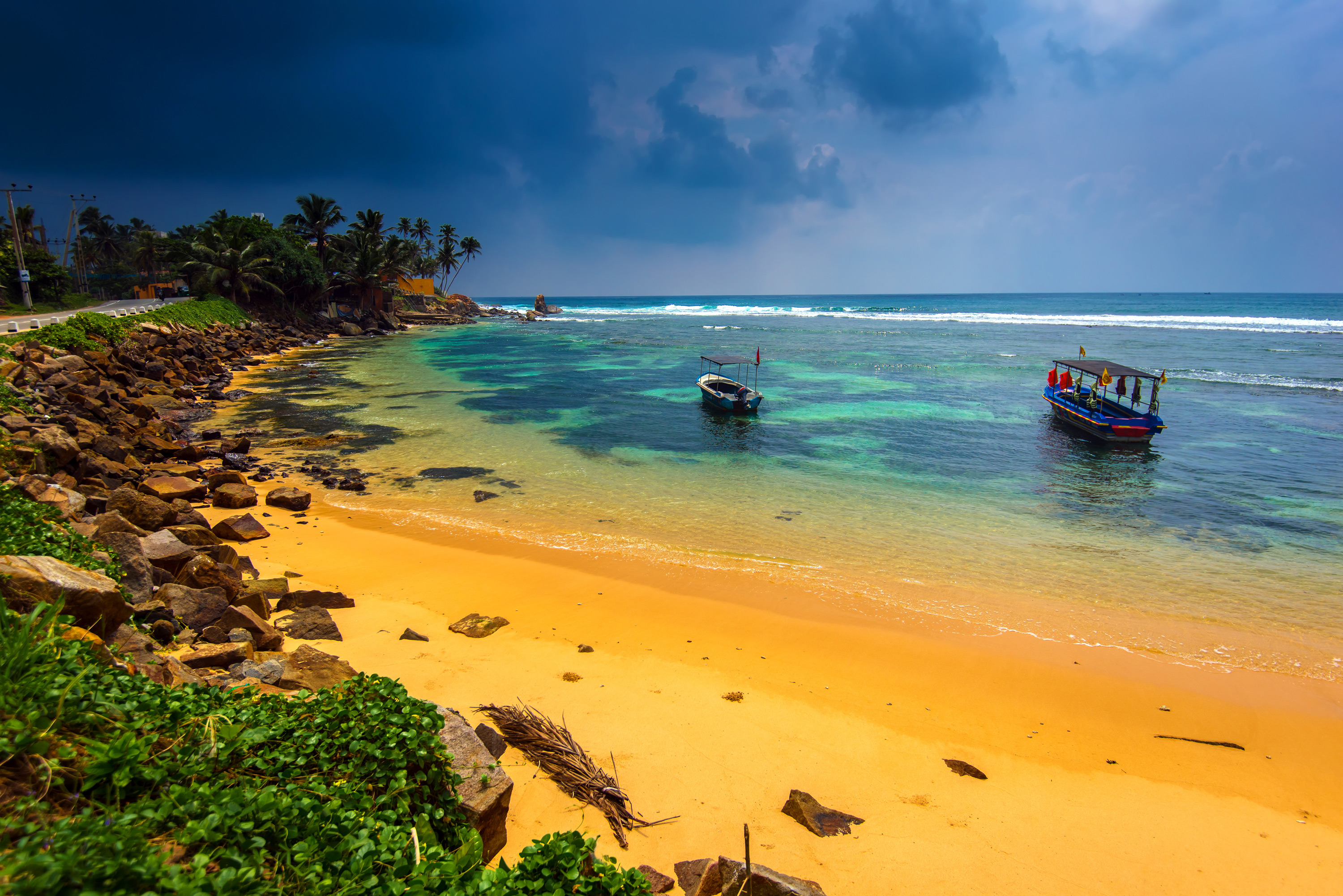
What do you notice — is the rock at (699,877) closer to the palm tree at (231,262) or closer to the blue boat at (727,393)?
the blue boat at (727,393)

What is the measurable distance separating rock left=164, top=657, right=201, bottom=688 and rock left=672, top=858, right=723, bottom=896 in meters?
4.16

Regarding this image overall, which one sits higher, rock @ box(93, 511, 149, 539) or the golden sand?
rock @ box(93, 511, 149, 539)

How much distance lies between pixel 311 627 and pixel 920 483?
16172 millimetres

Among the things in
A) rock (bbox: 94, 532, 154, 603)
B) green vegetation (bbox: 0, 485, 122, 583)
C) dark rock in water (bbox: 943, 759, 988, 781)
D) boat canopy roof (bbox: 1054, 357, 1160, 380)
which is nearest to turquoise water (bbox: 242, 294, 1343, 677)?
boat canopy roof (bbox: 1054, 357, 1160, 380)

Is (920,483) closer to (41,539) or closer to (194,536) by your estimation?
(194,536)

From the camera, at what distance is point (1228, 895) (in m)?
5.31

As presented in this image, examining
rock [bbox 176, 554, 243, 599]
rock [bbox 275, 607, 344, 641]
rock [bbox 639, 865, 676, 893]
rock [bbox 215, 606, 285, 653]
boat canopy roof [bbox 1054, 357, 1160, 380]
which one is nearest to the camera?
rock [bbox 639, 865, 676, 893]

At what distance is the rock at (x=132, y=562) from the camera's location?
6800 mm

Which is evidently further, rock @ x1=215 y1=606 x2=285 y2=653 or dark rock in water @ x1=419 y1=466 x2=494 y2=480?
dark rock in water @ x1=419 y1=466 x2=494 y2=480

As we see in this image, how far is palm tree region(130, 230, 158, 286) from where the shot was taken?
7275cm

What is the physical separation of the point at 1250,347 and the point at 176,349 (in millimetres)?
82242

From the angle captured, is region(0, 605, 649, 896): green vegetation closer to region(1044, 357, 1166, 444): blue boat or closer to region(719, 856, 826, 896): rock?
region(719, 856, 826, 896): rock

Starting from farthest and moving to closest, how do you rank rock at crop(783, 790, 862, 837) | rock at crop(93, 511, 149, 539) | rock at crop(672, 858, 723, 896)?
rock at crop(93, 511, 149, 539), rock at crop(783, 790, 862, 837), rock at crop(672, 858, 723, 896)

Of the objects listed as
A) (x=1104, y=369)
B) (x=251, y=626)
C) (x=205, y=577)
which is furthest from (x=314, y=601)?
(x=1104, y=369)
